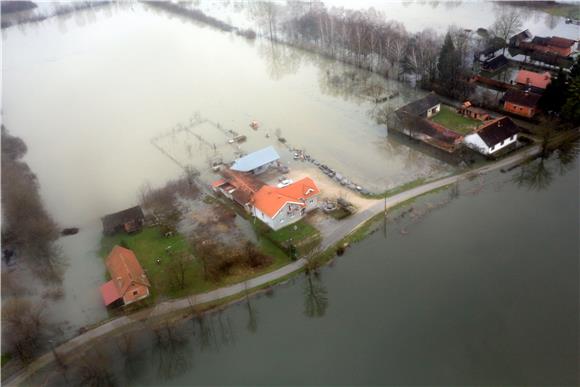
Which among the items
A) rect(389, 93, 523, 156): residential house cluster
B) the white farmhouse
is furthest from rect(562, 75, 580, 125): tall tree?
the white farmhouse

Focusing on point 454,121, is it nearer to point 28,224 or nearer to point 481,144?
point 481,144

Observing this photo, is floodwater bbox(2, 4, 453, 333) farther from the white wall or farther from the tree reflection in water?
the tree reflection in water

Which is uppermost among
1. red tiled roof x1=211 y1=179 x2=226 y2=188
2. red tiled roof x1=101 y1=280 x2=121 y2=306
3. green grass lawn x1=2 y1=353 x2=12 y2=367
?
red tiled roof x1=211 y1=179 x2=226 y2=188

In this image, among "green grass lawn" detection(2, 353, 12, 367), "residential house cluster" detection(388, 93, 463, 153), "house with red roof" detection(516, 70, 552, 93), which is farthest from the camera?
"house with red roof" detection(516, 70, 552, 93)

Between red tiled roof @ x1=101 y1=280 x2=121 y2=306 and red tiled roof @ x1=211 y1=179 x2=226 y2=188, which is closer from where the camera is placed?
red tiled roof @ x1=101 y1=280 x2=121 y2=306

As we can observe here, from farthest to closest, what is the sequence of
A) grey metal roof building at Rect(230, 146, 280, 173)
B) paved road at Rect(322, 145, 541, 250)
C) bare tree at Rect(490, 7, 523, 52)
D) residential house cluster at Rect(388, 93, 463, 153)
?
bare tree at Rect(490, 7, 523, 52)
residential house cluster at Rect(388, 93, 463, 153)
grey metal roof building at Rect(230, 146, 280, 173)
paved road at Rect(322, 145, 541, 250)

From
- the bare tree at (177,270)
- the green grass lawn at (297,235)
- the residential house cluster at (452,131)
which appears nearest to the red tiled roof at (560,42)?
the residential house cluster at (452,131)
